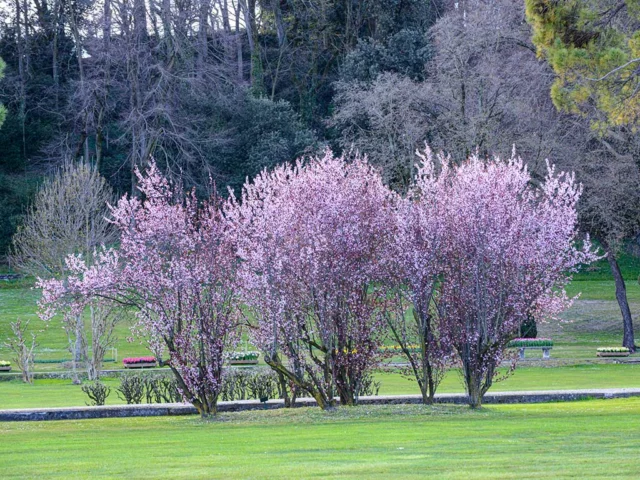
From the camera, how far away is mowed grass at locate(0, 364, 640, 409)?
24703 millimetres

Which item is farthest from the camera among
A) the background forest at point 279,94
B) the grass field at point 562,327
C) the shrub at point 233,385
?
the grass field at point 562,327

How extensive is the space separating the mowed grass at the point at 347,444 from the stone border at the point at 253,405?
576 millimetres

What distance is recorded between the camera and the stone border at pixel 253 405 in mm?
19688

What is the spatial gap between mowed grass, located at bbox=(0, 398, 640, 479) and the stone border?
58 centimetres

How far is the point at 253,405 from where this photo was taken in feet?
69.1

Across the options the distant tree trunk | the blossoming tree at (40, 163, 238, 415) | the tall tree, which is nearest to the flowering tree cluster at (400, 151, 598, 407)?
the tall tree

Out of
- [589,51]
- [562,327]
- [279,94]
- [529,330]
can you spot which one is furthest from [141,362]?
[279,94]

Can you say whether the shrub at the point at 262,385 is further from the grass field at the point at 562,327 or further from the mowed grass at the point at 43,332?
the grass field at the point at 562,327

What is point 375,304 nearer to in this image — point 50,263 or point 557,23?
point 557,23

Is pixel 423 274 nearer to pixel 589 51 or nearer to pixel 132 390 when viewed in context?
pixel 589 51

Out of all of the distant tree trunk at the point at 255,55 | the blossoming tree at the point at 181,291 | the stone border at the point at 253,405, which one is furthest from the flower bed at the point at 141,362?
the distant tree trunk at the point at 255,55

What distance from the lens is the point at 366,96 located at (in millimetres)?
45656

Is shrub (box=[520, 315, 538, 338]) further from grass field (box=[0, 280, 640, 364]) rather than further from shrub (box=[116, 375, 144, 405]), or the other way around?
shrub (box=[116, 375, 144, 405])

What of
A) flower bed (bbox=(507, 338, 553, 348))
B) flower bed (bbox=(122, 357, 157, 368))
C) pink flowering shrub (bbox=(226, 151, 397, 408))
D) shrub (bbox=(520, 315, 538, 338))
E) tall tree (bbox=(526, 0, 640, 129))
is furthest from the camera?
shrub (bbox=(520, 315, 538, 338))
